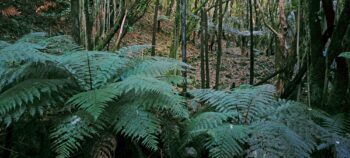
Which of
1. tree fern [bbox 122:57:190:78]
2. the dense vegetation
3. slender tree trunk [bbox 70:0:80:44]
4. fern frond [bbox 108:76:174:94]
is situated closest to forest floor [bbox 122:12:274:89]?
slender tree trunk [bbox 70:0:80:44]

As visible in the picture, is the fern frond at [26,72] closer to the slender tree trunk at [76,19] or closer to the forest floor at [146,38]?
the slender tree trunk at [76,19]

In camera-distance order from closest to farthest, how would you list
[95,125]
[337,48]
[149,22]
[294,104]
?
[95,125]
[294,104]
[337,48]
[149,22]

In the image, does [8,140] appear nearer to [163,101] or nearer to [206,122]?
[163,101]

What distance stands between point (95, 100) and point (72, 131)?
18cm

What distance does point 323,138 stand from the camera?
7.02 feet

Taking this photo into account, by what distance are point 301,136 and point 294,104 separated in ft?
1.17

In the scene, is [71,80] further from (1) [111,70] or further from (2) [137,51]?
(2) [137,51]

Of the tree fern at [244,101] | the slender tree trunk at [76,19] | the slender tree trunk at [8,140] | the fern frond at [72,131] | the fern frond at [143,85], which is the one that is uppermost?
the slender tree trunk at [76,19]

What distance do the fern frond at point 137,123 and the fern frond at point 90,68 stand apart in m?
0.29

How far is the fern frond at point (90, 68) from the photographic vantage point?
7.69 ft

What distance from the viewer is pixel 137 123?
79.4 inches

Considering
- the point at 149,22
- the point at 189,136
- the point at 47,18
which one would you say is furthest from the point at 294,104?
the point at 149,22

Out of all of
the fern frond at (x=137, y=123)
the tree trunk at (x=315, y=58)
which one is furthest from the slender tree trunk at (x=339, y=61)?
the fern frond at (x=137, y=123)

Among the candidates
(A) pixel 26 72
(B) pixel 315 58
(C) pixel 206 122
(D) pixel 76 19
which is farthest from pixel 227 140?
(D) pixel 76 19
